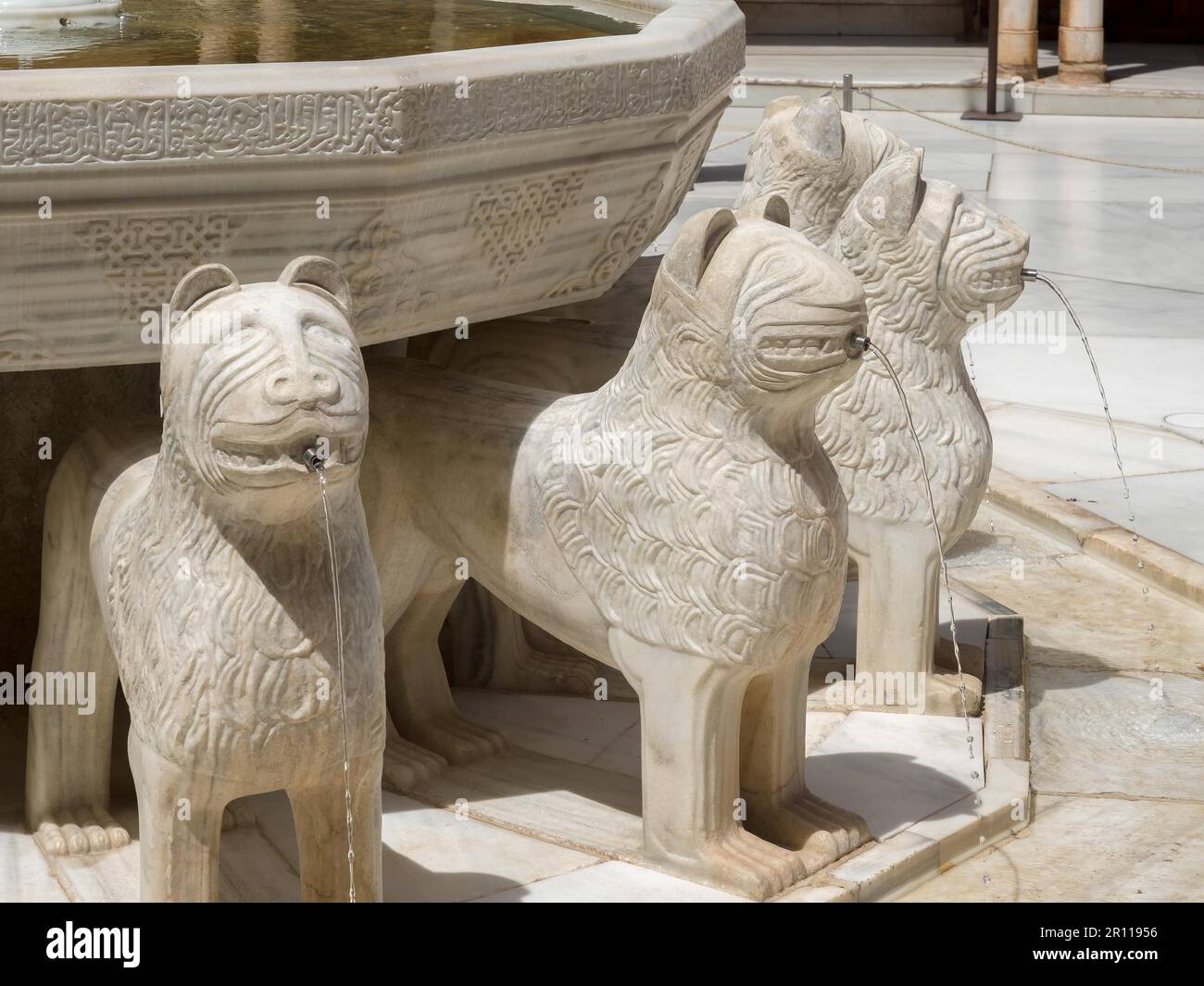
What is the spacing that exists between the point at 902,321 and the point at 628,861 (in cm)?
155

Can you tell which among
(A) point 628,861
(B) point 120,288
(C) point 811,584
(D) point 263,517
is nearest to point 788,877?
(A) point 628,861

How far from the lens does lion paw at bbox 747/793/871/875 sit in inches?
158

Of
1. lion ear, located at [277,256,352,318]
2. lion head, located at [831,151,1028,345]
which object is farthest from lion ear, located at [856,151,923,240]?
lion ear, located at [277,256,352,318]

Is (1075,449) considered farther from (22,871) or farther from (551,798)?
(22,871)

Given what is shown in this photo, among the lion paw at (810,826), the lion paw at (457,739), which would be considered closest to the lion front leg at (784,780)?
the lion paw at (810,826)

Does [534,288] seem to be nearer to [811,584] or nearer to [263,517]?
[811,584]

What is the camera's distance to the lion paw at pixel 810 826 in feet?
13.2

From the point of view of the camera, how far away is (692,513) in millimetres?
3717

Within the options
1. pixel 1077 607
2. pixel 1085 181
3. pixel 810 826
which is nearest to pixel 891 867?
pixel 810 826

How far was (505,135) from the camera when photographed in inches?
154

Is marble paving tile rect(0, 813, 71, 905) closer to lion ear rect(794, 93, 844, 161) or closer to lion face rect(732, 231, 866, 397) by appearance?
lion face rect(732, 231, 866, 397)

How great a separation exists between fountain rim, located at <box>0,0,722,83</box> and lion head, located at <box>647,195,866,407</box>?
0.60 m

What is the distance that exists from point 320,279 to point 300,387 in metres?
0.33

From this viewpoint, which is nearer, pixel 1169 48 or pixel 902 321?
pixel 902 321
